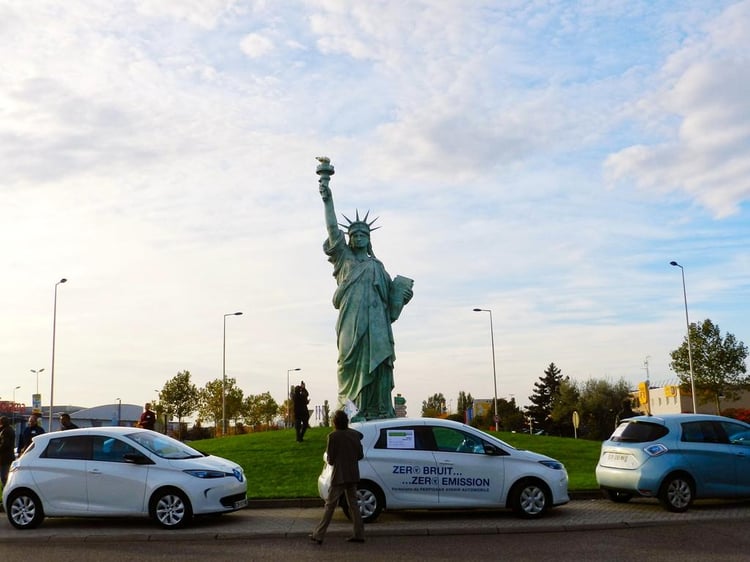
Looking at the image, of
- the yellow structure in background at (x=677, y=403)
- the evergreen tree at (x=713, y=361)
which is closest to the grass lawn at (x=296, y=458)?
the evergreen tree at (x=713, y=361)

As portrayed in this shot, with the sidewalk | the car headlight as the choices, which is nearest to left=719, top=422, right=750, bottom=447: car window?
the sidewalk

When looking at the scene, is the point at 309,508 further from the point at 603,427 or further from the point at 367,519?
the point at 603,427

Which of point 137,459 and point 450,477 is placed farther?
point 450,477

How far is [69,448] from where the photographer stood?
13.4 metres

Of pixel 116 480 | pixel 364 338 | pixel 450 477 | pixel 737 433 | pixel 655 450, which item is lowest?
pixel 450 477

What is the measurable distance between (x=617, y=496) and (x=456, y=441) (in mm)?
3779

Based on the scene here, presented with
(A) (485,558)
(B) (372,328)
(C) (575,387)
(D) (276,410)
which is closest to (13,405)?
(D) (276,410)

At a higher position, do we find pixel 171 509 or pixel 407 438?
pixel 407 438

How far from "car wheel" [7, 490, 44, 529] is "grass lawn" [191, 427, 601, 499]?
3947mm

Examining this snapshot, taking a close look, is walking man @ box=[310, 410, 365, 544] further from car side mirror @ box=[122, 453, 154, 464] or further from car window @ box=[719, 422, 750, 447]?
car window @ box=[719, 422, 750, 447]

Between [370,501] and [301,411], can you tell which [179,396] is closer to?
[301,411]

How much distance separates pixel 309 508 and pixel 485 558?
600 centimetres

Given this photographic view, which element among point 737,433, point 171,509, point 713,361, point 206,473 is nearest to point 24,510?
point 171,509

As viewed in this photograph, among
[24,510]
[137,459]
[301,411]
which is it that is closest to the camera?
[137,459]
